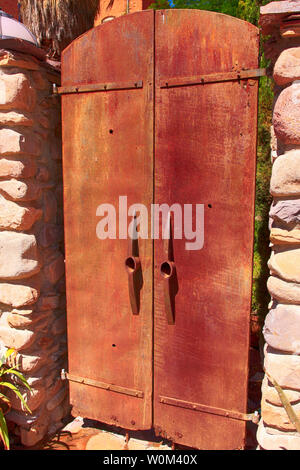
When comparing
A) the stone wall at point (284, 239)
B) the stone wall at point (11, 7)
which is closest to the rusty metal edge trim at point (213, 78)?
the stone wall at point (284, 239)

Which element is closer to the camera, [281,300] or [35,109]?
[281,300]

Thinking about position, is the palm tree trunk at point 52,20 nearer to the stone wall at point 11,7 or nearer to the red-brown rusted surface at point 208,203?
the red-brown rusted surface at point 208,203

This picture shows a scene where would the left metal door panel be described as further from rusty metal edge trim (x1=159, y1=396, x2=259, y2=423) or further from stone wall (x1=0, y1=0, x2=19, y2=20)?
stone wall (x1=0, y1=0, x2=19, y2=20)

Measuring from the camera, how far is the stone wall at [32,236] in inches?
73.2

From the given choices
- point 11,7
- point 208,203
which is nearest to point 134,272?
point 208,203

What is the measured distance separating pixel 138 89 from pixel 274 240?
37.2 inches

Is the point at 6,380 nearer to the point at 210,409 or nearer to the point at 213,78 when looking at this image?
the point at 210,409

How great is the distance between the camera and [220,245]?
1677 mm

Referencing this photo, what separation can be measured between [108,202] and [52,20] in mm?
2054

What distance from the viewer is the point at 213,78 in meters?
1.59

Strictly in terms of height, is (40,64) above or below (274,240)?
above

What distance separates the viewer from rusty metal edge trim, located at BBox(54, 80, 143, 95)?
172 centimetres
